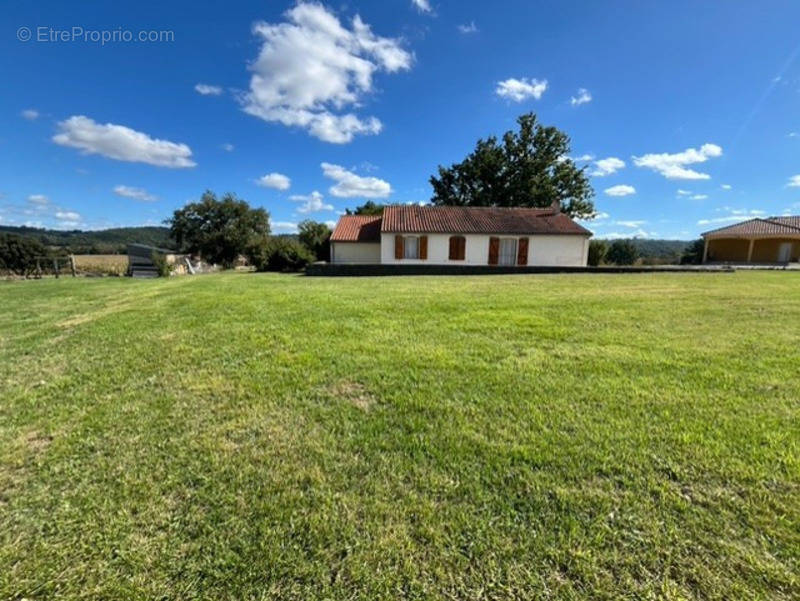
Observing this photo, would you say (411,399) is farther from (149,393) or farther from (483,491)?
(149,393)

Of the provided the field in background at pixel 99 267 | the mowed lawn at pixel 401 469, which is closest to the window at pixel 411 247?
the field in background at pixel 99 267

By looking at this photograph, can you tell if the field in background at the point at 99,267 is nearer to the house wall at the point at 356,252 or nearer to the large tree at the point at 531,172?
the house wall at the point at 356,252

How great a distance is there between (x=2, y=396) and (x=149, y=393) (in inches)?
55.4

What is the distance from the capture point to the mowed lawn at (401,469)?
164 centimetres

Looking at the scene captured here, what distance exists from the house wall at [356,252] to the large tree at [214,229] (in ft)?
64.4

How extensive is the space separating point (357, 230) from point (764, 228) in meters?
29.8

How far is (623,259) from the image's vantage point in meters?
39.8

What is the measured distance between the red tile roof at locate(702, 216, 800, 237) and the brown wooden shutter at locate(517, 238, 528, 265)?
18.6 metres

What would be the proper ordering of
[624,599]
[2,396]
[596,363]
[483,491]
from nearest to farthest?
[624,599] < [483,491] < [2,396] < [596,363]

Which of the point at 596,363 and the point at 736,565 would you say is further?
the point at 596,363

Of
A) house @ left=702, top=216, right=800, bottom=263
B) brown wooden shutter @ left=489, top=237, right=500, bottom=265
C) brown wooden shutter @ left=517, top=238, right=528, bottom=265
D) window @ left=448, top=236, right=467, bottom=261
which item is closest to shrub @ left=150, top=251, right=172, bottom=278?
window @ left=448, top=236, right=467, bottom=261

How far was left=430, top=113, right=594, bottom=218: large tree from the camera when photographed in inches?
1361

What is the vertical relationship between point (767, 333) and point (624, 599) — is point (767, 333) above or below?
above

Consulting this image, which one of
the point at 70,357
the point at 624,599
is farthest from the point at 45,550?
the point at 70,357
